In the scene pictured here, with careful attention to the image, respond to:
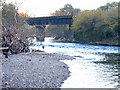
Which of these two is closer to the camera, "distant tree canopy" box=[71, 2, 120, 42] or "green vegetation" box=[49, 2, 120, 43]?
"green vegetation" box=[49, 2, 120, 43]

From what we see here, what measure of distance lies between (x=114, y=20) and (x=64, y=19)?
2027 centimetres

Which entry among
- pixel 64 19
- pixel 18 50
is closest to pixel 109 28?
pixel 64 19

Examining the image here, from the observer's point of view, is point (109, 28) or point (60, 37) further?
point (60, 37)

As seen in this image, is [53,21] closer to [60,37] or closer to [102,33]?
[102,33]

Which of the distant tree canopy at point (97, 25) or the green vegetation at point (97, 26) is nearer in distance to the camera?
the green vegetation at point (97, 26)

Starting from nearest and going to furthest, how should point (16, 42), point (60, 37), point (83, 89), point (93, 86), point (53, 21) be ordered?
1. point (83, 89)
2. point (93, 86)
3. point (16, 42)
4. point (53, 21)
5. point (60, 37)

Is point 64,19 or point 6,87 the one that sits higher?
point 64,19

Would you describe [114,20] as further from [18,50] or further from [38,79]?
[38,79]

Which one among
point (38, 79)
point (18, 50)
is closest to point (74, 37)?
point (18, 50)

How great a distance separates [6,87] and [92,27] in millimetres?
78779

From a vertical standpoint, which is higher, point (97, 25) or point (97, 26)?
point (97, 25)

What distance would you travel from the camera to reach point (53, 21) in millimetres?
88125

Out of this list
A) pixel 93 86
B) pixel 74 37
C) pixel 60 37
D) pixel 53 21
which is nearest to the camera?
pixel 93 86

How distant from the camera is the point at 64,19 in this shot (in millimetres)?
89000
